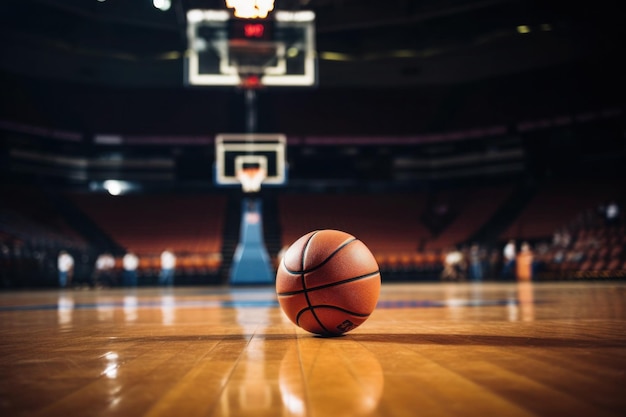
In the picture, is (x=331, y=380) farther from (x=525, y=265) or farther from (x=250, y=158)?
(x=525, y=265)

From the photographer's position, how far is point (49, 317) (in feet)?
20.3

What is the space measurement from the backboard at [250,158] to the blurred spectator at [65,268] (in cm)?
530

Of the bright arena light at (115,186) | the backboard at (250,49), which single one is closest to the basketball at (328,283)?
the backboard at (250,49)

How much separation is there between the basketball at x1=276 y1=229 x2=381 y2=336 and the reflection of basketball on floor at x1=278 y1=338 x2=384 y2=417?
0.39 m

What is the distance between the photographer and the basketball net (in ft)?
57.8

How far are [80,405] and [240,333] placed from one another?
92.5 inches

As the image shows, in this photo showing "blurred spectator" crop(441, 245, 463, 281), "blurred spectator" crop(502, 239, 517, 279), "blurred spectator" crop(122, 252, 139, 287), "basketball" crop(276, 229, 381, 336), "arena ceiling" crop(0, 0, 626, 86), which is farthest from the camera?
"arena ceiling" crop(0, 0, 626, 86)

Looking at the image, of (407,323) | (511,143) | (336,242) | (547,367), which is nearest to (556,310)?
(407,323)

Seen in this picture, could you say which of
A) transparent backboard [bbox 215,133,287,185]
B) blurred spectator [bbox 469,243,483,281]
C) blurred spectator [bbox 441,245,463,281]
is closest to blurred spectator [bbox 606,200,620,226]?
blurred spectator [bbox 469,243,483,281]

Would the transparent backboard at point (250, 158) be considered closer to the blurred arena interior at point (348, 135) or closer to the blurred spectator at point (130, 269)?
the blurred arena interior at point (348, 135)

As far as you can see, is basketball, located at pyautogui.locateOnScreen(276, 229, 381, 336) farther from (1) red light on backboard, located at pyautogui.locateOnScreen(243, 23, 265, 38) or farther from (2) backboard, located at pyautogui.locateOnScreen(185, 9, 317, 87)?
(1) red light on backboard, located at pyautogui.locateOnScreen(243, 23, 265, 38)

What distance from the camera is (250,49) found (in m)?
13.4

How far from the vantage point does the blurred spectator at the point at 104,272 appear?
59.2 ft

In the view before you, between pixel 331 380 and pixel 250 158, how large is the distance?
16319 millimetres
